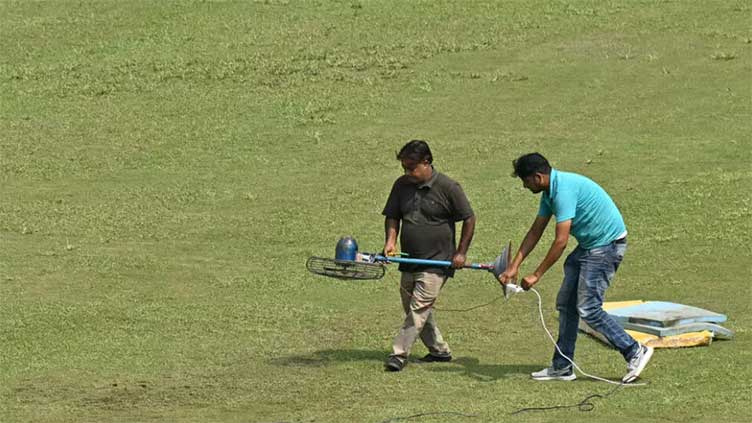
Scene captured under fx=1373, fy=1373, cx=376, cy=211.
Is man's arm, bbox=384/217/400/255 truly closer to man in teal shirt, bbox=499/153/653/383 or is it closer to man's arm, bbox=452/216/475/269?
man's arm, bbox=452/216/475/269

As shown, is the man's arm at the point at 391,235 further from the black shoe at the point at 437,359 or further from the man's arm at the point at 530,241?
the man's arm at the point at 530,241

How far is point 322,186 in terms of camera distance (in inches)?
838

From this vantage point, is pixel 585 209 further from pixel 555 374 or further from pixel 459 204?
pixel 555 374

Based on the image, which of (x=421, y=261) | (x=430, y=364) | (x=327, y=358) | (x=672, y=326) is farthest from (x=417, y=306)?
(x=672, y=326)

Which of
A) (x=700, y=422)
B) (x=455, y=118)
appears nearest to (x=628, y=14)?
(x=455, y=118)

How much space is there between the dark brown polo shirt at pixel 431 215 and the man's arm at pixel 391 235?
0.09 metres

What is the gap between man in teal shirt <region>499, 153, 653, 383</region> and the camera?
11367 mm

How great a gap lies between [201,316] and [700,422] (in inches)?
258

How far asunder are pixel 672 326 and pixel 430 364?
2359 millimetres

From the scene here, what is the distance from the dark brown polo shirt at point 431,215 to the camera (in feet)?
41.0

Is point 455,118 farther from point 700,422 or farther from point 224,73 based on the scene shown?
point 700,422

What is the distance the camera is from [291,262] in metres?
17.8

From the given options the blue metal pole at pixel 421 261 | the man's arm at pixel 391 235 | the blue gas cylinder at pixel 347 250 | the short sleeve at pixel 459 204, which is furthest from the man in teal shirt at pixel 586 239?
the blue gas cylinder at pixel 347 250

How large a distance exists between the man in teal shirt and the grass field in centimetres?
47
